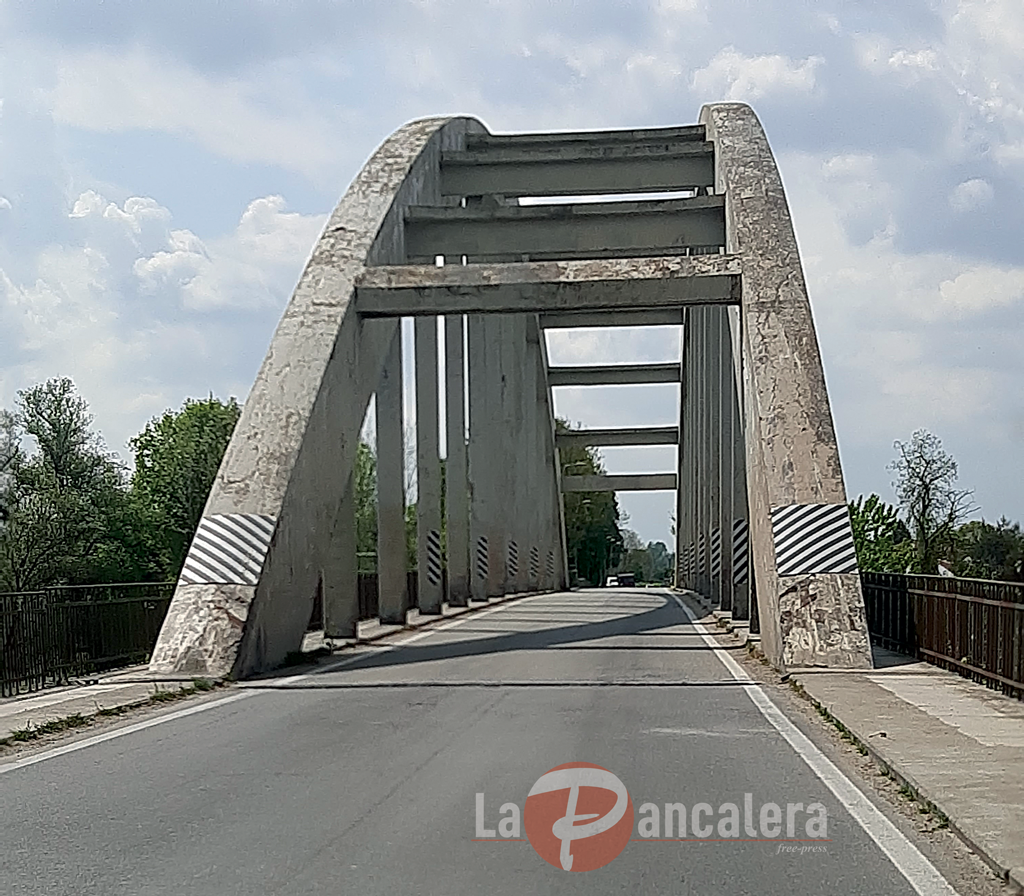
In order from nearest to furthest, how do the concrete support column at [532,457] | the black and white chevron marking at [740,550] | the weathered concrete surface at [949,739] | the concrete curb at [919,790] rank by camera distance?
the concrete curb at [919,790], the weathered concrete surface at [949,739], the black and white chevron marking at [740,550], the concrete support column at [532,457]

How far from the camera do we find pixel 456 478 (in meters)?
37.2

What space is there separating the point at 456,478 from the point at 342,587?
14694mm

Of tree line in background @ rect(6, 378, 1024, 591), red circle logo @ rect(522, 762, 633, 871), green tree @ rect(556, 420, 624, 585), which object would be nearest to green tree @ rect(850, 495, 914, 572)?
tree line in background @ rect(6, 378, 1024, 591)

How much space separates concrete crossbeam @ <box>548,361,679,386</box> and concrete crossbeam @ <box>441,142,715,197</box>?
34.5 meters

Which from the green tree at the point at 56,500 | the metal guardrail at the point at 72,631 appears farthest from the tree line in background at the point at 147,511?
the metal guardrail at the point at 72,631

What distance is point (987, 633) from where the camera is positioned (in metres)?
14.2

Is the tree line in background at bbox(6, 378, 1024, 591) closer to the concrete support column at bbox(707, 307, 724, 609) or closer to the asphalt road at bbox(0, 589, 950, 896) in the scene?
the concrete support column at bbox(707, 307, 724, 609)

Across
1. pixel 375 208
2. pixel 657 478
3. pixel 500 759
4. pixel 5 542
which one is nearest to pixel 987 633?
pixel 500 759

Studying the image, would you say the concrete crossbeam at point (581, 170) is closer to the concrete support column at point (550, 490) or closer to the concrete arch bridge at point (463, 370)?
the concrete arch bridge at point (463, 370)

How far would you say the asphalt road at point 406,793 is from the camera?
20.3ft

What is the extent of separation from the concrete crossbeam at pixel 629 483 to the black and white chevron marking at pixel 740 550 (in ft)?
161

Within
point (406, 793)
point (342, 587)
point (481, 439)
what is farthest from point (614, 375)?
point (406, 793)

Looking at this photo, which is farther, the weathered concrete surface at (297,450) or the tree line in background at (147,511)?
the tree line in background at (147,511)

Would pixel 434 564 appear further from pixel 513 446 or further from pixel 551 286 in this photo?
pixel 513 446
